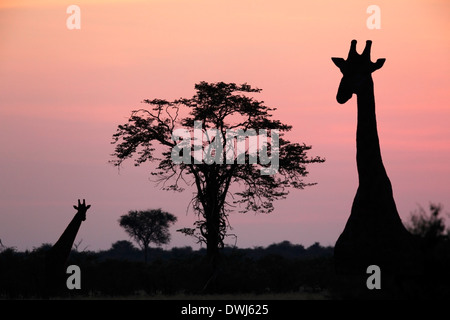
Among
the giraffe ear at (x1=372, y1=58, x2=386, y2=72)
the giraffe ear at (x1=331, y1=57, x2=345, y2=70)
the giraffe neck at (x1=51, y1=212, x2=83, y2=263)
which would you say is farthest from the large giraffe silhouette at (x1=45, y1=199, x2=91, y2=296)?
the giraffe ear at (x1=372, y1=58, x2=386, y2=72)

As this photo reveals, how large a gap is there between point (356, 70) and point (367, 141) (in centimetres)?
256

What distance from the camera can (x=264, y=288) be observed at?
41.3 metres

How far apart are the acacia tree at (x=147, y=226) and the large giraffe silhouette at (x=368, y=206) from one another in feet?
200

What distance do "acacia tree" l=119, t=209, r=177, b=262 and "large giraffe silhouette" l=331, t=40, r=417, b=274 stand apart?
200 feet

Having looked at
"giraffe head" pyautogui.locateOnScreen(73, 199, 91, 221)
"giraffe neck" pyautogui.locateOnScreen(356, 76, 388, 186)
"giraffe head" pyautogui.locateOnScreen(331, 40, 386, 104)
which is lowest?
"giraffe head" pyautogui.locateOnScreen(73, 199, 91, 221)

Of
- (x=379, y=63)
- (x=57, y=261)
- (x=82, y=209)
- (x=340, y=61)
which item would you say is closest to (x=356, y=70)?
(x=340, y=61)

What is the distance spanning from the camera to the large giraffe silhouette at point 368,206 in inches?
1148

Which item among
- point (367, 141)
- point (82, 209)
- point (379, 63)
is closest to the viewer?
point (367, 141)

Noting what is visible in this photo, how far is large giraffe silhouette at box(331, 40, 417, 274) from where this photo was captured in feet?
95.7

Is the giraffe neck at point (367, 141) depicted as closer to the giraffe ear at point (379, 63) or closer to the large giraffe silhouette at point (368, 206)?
the large giraffe silhouette at point (368, 206)

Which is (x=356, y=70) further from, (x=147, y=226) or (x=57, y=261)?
(x=147, y=226)

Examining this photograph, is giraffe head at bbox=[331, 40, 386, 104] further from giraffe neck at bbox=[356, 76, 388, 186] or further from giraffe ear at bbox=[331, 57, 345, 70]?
giraffe neck at bbox=[356, 76, 388, 186]

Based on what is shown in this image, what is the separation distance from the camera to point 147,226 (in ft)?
296
